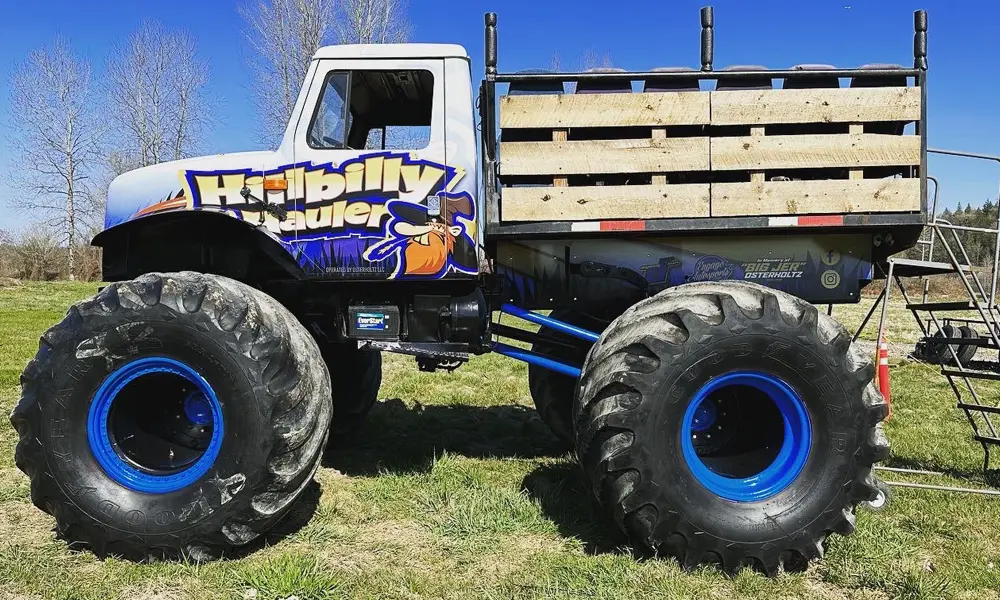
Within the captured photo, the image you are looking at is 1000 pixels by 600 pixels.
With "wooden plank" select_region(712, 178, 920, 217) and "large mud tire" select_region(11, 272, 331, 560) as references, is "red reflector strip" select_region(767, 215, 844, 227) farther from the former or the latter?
"large mud tire" select_region(11, 272, 331, 560)

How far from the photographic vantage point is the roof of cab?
4.18 m

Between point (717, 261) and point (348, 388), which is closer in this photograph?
point (717, 261)

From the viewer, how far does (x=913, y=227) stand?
389cm

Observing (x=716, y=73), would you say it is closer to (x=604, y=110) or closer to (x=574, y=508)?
(x=604, y=110)

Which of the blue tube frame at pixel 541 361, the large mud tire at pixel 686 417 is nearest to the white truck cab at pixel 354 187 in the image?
the blue tube frame at pixel 541 361

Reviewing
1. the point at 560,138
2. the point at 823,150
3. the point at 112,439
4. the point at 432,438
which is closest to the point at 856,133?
the point at 823,150

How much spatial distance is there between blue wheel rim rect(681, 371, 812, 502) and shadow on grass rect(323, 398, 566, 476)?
2.12 m

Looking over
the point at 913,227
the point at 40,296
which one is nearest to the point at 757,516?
the point at 913,227

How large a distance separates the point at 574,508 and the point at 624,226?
1.84 m

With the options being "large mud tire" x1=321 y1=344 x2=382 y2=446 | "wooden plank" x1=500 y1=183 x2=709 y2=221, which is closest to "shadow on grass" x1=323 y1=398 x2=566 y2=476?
"large mud tire" x1=321 y1=344 x2=382 y2=446

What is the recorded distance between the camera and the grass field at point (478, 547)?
324cm

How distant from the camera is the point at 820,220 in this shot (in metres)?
3.85

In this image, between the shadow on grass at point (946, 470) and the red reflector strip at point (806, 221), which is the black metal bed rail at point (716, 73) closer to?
the red reflector strip at point (806, 221)

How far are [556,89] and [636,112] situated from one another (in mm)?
500
